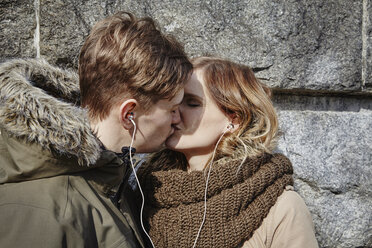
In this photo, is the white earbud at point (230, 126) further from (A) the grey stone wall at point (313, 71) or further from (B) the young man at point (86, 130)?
(A) the grey stone wall at point (313, 71)

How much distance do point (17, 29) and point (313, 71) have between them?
1.64 m

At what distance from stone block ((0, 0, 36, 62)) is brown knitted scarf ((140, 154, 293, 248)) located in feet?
3.11

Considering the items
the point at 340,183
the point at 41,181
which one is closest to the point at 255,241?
the point at 340,183

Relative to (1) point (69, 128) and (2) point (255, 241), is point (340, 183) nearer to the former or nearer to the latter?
(2) point (255, 241)

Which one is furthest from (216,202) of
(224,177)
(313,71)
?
(313,71)

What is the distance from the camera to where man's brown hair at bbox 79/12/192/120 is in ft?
5.40

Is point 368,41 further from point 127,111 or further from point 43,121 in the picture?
point 43,121

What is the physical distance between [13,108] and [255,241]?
3.88 ft

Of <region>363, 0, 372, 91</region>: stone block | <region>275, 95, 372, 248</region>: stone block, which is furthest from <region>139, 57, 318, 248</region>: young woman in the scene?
<region>363, 0, 372, 91</region>: stone block

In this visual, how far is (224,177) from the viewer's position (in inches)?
72.7

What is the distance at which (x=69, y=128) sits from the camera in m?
1.41

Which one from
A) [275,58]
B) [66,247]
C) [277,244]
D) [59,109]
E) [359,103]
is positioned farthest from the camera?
[359,103]

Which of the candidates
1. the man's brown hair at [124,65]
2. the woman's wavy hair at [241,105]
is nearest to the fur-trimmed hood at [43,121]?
the man's brown hair at [124,65]

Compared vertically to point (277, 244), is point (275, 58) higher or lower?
higher
